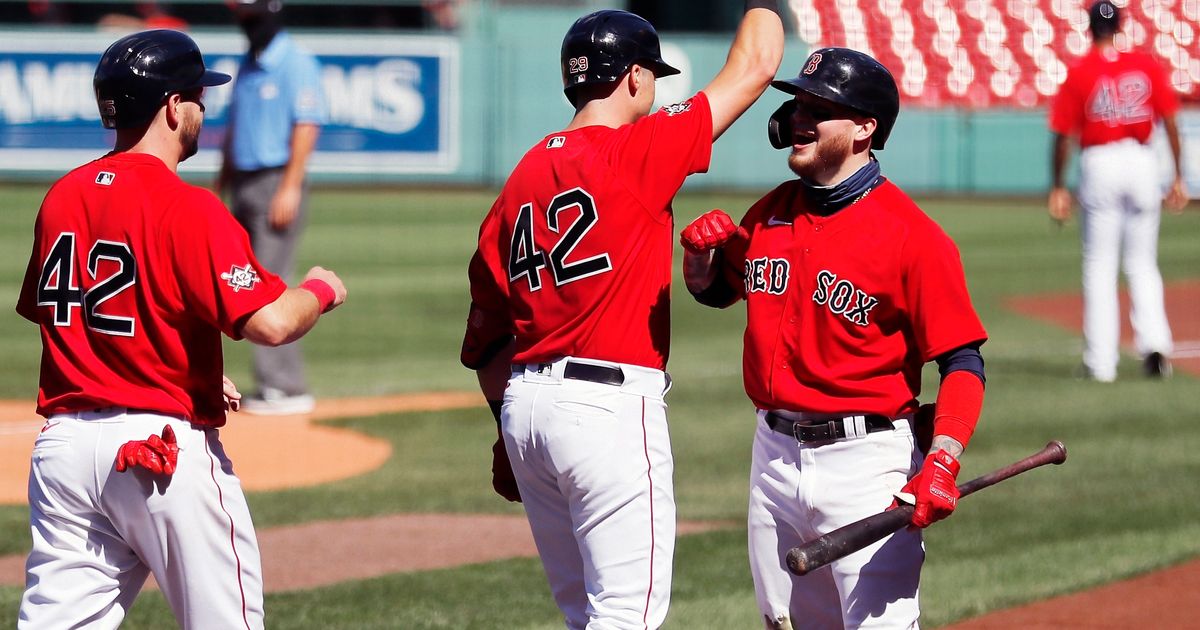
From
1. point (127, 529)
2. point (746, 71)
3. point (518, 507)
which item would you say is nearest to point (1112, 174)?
point (518, 507)

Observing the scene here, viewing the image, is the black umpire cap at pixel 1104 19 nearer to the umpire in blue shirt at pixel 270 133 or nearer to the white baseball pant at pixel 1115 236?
the white baseball pant at pixel 1115 236

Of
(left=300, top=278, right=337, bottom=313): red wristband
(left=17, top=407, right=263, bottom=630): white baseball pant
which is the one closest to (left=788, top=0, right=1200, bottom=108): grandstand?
(left=300, top=278, right=337, bottom=313): red wristband

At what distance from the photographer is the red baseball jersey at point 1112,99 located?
999 cm

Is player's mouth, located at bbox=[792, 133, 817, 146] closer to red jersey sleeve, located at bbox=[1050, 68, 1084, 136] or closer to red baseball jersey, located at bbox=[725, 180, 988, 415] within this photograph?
red baseball jersey, located at bbox=[725, 180, 988, 415]

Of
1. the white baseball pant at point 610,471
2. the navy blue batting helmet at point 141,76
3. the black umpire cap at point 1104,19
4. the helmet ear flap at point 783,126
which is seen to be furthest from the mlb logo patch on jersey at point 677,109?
the black umpire cap at point 1104,19

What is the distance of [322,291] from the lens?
4.00m

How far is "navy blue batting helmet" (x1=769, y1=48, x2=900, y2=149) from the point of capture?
3.96m

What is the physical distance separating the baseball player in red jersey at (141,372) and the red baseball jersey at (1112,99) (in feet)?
23.9

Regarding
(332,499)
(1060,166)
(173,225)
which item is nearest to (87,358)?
(173,225)

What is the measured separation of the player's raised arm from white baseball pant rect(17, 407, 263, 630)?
154 cm

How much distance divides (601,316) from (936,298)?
819 mm

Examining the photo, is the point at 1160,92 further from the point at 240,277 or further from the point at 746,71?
the point at 240,277

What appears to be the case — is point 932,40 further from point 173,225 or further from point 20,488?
point 173,225

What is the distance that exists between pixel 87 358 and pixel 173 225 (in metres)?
0.39
